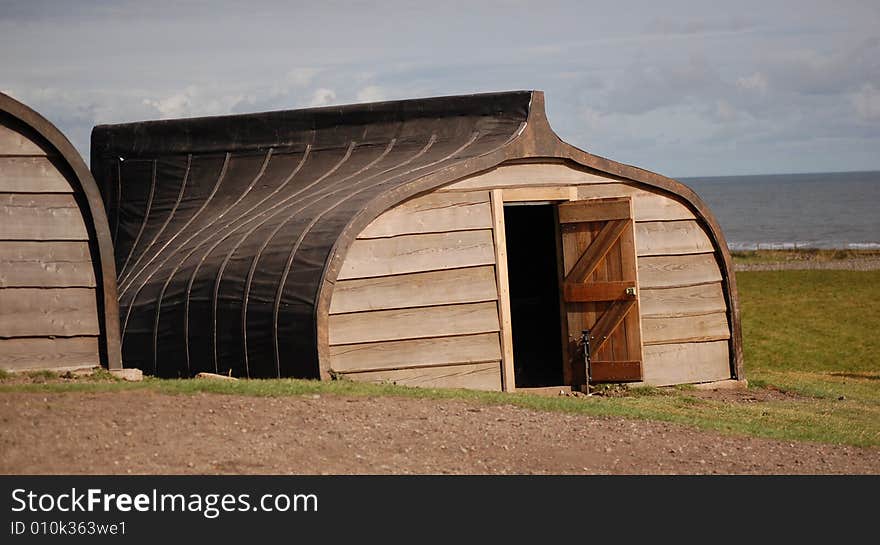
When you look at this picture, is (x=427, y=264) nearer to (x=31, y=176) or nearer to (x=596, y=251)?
(x=596, y=251)

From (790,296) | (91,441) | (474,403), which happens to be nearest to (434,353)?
(474,403)

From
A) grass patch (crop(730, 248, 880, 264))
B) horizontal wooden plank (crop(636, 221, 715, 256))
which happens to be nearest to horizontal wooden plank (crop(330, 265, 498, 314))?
horizontal wooden plank (crop(636, 221, 715, 256))

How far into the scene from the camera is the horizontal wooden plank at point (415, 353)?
505 inches

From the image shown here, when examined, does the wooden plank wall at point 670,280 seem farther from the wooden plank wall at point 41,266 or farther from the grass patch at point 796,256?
the grass patch at point 796,256

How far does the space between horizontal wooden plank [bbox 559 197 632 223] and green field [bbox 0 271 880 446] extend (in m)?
2.08

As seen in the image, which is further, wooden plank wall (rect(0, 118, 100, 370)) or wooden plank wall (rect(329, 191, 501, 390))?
wooden plank wall (rect(329, 191, 501, 390))

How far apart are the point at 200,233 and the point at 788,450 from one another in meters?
9.01

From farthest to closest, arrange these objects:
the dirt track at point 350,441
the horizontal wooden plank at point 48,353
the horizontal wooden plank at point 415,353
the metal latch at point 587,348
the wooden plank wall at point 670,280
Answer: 1. the wooden plank wall at point 670,280
2. the metal latch at point 587,348
3. the horizontal wooden plank at point 415,353
4. the horizontal wooden plank at point 48,353
5. the dirt track at point 350,441

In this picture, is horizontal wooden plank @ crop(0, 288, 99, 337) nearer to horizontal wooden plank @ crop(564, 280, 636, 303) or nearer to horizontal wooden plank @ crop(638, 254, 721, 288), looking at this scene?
horizontal wooden plank @ crop(564, 280, 636, 303)

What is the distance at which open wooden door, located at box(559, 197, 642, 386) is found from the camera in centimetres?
1411

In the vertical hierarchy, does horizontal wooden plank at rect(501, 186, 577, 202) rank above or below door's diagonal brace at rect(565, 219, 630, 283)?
above

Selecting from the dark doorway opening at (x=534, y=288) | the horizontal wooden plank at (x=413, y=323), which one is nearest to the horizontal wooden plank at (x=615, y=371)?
the horizontal wooden plank at (x=413, y=323)

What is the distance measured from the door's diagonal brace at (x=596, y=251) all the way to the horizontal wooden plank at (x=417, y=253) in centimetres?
117

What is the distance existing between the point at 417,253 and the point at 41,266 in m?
3.97
